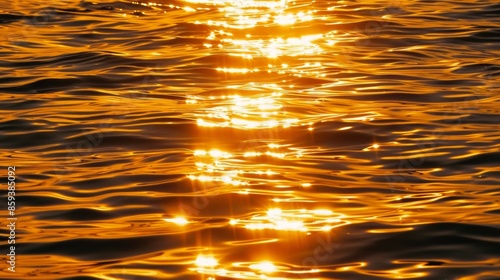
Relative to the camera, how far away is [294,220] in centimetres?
907

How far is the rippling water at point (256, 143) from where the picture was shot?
8398 mm

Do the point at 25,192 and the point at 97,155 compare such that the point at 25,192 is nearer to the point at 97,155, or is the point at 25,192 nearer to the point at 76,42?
the point at 97,155

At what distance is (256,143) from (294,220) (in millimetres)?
2387

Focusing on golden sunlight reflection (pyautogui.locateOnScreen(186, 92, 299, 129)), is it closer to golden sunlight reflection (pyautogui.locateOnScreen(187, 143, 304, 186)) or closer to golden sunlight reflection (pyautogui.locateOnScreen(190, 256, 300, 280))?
golden sunlight reflection (pyautogui.locateOnScreen(187, 143, 304, 186))

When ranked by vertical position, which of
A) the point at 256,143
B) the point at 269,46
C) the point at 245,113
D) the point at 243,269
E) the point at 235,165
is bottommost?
the point at 243,269

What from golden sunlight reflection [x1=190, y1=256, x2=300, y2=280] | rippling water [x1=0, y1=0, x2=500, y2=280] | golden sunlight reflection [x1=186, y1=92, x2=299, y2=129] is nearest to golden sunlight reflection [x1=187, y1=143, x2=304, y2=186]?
rippling water [x1=0, y1=0, x2=500, y2=280]

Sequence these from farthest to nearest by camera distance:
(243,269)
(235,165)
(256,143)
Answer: (256,143), (235,165), (243,269)

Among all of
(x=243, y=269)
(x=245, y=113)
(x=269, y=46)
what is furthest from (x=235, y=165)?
(x=269, y=46)

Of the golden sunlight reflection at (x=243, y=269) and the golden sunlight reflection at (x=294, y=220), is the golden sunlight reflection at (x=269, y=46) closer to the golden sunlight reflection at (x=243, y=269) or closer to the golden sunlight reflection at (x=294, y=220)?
the golden sunlight reflection at (x=294, y=220)

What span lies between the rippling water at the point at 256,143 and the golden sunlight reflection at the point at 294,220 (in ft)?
0.08

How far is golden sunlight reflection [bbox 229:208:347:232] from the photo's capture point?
350 inches

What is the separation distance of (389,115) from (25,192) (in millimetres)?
4151

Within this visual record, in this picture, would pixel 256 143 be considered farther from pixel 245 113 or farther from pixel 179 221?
pixel 179 221

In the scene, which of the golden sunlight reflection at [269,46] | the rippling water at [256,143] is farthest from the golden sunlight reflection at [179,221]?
the golden sunlight reflection at [269,46]
